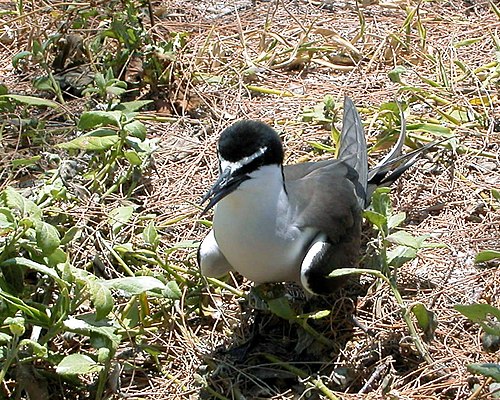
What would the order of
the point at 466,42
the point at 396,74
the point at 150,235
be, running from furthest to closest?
the point at 466,42 < the point at 396,74 < the point at 150,235

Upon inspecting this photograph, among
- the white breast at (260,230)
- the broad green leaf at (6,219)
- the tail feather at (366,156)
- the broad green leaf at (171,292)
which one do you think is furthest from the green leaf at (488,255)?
the broad green leaf at (6,219)

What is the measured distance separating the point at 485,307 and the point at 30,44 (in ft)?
12.1

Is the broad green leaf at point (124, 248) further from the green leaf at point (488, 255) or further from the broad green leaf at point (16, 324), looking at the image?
the green leaf at point (488, 255)

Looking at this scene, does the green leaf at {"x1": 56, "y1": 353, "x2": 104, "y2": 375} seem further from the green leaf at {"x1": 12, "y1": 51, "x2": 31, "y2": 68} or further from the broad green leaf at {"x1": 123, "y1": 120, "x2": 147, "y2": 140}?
the green leaf at {"x1": 12, "y1": 51, "x2": 31, "y2": 68}

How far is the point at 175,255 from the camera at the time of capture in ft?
14.9

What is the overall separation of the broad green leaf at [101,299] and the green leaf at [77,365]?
20 cm

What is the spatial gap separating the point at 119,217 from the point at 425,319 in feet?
5.28

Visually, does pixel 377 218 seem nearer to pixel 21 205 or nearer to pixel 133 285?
pixel 133 285

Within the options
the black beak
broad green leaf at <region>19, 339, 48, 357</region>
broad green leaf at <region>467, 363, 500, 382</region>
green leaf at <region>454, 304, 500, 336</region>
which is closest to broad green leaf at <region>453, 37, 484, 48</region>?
the black beak

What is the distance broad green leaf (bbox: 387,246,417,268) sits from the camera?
398 cm

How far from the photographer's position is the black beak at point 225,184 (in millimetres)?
3617

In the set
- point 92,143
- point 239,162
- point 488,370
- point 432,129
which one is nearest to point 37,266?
point 239,162

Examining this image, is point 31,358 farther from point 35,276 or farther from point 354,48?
point 354,48

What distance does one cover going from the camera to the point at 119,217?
4.47 m
